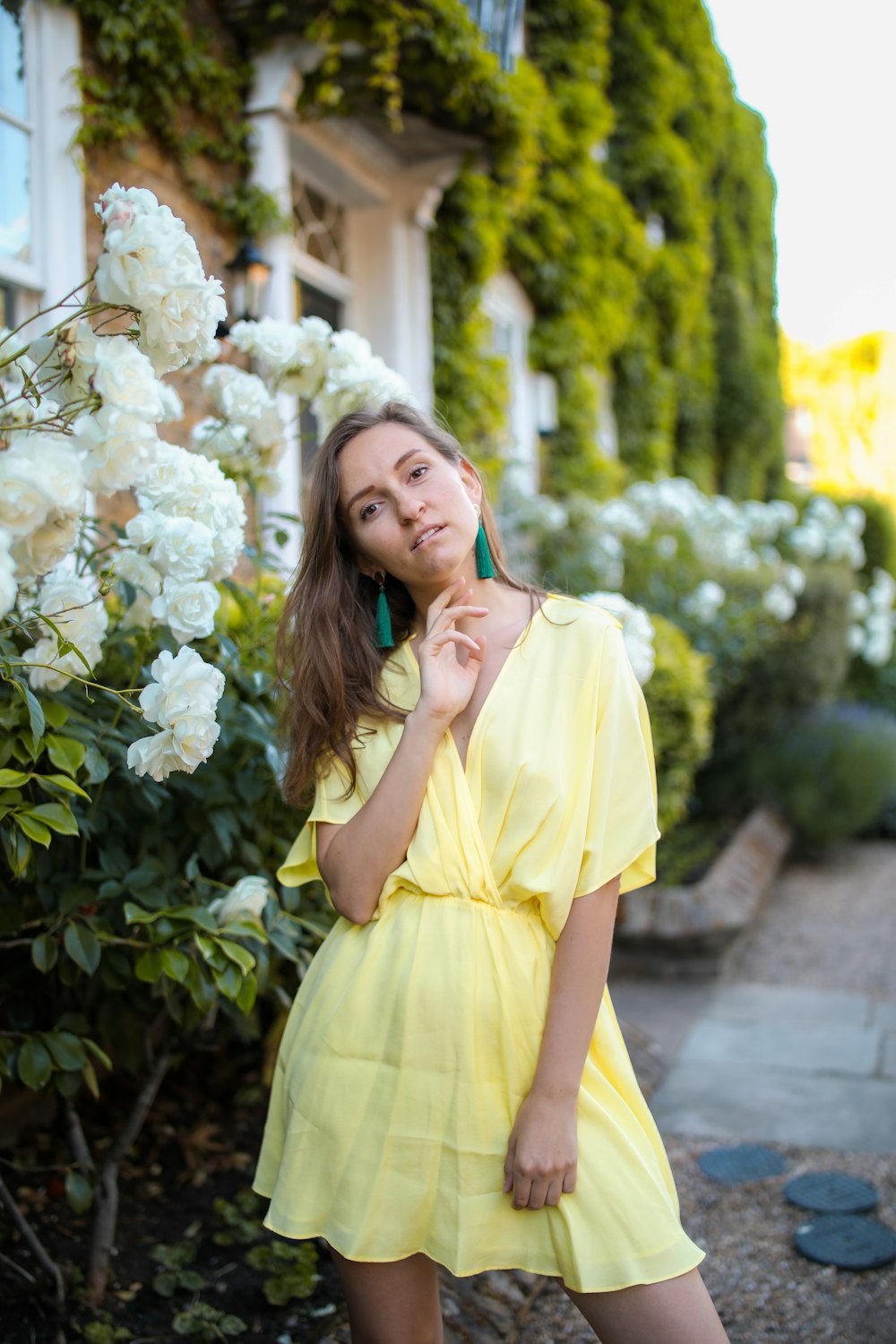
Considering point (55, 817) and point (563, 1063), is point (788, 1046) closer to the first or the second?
point (563, 1063)

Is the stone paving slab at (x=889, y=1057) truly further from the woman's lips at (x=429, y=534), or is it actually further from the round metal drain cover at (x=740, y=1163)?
the woman's lips at (x=429, y=534)

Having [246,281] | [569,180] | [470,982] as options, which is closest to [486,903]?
[470,982]

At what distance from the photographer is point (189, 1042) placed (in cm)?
310

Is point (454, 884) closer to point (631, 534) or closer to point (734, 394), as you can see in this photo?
point (631, 534)

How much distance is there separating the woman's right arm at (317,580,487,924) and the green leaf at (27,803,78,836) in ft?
1.36

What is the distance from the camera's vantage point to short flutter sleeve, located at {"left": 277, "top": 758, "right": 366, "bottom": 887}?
5.83 ft

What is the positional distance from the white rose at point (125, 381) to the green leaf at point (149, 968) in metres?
1.12

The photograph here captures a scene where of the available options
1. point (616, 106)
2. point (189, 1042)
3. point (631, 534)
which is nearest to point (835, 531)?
point (631, 534)

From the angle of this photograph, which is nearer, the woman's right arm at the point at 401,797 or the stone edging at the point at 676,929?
the woman's right arm at the point at 401,797

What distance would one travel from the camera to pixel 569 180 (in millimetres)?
8055

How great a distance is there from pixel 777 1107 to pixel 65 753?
2.88m

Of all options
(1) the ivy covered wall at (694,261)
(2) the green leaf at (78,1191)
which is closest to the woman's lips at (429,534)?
(2) the green leaf at (78,1191)

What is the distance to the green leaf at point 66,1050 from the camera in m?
2.08

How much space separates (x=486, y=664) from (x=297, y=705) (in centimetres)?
34
